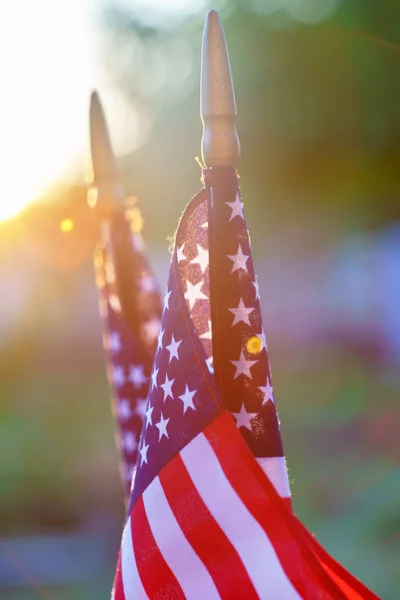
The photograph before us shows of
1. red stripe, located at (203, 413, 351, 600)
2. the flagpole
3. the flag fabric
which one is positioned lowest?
red stripe, located at (203, 413, 351, 600)

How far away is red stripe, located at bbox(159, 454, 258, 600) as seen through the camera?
1503 mm

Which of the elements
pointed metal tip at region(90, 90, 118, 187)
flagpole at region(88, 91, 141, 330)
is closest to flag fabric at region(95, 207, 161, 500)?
flagpole at region(88, 91, 141, 330)

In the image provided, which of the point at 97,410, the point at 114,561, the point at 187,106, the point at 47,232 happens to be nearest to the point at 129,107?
the point at 187,106

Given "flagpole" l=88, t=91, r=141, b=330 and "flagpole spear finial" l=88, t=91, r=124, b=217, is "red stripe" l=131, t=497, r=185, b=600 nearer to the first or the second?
"flagpole" l=88, t=91, r=141, b=330

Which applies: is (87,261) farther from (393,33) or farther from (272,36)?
(393,33)

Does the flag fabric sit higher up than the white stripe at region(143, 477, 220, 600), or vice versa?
the flag fabric

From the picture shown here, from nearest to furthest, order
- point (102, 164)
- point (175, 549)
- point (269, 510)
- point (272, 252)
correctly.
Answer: point (269, 510), point (175, 549), point (102, 164), point (272, 252)

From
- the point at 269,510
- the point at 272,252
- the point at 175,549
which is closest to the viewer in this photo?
the point at 269,510

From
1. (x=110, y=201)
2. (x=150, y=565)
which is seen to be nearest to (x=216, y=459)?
(x=150, y=565)

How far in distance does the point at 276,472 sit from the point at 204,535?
183 millimetres

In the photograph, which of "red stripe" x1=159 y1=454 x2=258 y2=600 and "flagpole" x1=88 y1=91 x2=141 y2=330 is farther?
"flagpole" x1=88 y1=91 x2=141 y2=330

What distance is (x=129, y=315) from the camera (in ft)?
7.63

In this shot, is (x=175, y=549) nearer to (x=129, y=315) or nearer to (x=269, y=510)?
(x=269, y=510)

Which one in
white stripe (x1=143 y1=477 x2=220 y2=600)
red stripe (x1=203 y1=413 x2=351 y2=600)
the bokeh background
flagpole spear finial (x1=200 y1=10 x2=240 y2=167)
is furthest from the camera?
the bokeh background
